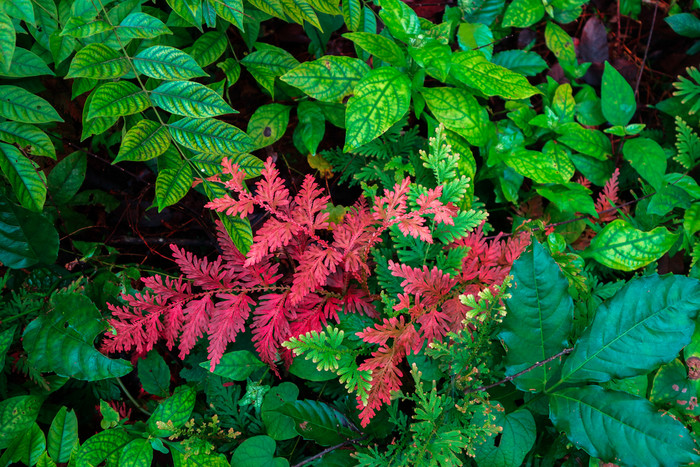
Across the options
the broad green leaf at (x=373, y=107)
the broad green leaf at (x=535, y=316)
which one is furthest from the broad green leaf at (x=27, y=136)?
the broad green leaf at (x=535, y=316)

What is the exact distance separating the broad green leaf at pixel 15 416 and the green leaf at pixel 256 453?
69 centimetres

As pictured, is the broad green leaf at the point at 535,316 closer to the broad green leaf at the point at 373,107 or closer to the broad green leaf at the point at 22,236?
the broad green leaf at the point at 373,107

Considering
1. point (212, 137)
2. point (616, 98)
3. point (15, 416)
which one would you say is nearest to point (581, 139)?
point (616, 98)

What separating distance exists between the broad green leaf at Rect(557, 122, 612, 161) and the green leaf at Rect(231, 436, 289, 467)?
5.26 ft

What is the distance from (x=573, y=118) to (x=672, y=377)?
1175 millimetres

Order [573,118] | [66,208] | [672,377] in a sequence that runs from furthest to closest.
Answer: [573,118]
[66,208]
[672,377]

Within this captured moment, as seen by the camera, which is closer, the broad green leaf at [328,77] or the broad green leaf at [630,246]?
the broad green leaf at [328,77]

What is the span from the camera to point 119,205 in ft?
6.36

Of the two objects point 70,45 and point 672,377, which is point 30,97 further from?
point 672,377

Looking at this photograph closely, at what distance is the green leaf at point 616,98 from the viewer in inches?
77.6

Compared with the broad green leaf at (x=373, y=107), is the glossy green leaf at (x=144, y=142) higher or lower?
lower

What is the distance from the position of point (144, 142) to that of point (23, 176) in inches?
15.0

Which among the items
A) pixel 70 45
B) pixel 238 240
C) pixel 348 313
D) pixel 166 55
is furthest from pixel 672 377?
pixel 70 45

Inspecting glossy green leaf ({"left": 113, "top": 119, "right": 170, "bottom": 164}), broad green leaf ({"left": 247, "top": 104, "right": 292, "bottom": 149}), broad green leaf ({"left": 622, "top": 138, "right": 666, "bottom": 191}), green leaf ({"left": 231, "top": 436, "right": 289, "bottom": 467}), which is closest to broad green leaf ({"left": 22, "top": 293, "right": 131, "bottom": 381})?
green leaf ({"left": 231, "top": 436, "right": 289, "bottom": 467})
